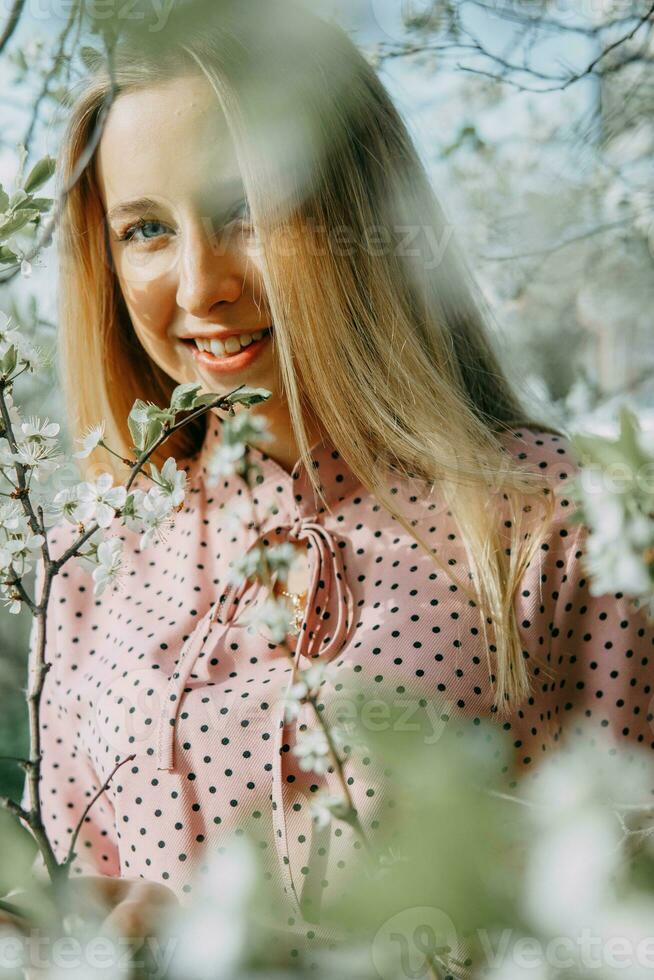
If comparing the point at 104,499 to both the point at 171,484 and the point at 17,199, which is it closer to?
the point at 171,484

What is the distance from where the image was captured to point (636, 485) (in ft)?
1.36

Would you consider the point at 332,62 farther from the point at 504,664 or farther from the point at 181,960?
the point at 181,960

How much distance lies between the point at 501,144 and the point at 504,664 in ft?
4.13

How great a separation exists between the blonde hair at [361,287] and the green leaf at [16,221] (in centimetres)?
24

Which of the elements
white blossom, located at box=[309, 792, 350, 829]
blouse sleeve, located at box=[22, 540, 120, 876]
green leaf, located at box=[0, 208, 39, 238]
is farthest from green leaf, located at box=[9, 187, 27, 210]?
blouse sleeve, located at box=[22, 540, 120, 876]

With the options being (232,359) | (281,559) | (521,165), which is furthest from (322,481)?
(521,165)

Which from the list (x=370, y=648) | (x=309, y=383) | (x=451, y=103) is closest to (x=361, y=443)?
(x=309, y=383)

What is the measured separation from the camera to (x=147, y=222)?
3.58ft

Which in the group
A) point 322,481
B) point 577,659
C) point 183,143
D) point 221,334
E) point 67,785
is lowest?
point 67,785

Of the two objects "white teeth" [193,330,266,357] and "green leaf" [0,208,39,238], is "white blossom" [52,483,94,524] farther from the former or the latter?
"white teeth" [193,330,266,357]

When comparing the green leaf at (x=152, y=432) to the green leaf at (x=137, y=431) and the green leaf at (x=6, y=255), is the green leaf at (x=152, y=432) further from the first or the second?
the green leaf at (x=6, y=255)

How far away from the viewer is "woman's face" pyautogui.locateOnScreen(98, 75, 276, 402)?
103 centimetres

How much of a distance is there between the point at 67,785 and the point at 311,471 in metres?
0.59

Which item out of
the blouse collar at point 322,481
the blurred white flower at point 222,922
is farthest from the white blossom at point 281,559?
the blouse collar at point 322,481
